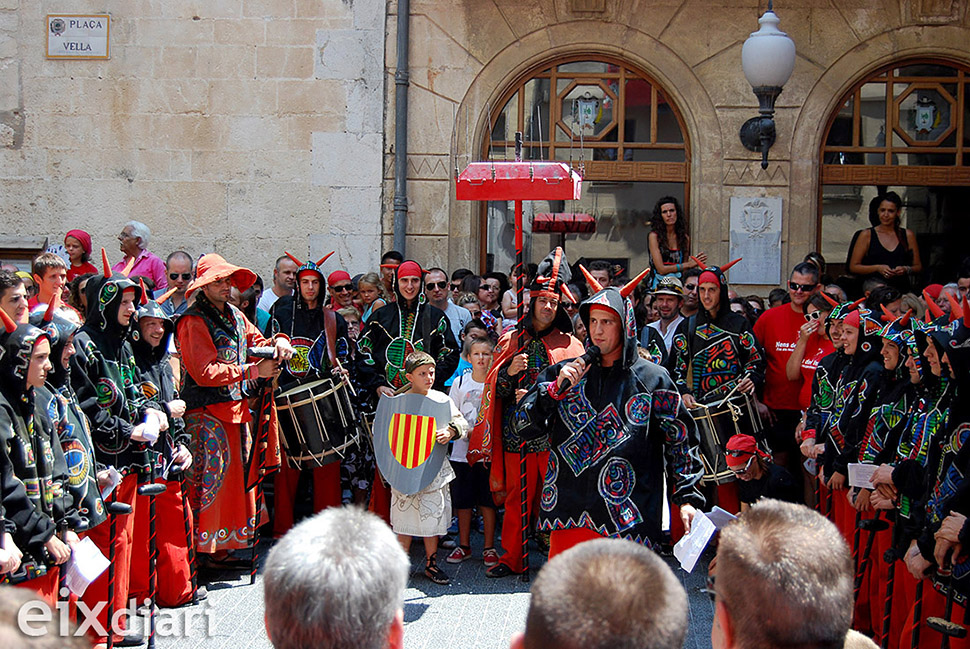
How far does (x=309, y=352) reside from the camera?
24.6 ft

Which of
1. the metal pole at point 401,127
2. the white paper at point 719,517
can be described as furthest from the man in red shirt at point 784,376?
the metal pole at point 401,127

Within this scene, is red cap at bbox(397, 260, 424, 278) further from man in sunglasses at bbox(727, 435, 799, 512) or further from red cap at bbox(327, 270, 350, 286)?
man in sunglasses at bbox(727, 435, 799, 512)

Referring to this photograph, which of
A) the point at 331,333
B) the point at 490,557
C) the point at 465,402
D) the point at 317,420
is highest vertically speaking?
the point at 331,333

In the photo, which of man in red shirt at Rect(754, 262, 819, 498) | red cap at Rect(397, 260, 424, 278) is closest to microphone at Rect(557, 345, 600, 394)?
red cap at Rect(397, 260, 424, 278)

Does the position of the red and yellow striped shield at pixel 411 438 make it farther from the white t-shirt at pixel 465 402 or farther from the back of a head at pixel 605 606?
the back of a head at pixel 605 606

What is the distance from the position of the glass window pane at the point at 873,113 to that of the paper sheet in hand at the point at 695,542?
7.59m

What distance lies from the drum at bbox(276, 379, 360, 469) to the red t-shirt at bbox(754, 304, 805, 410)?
316cm

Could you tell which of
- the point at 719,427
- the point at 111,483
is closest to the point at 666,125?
the point at 719,427

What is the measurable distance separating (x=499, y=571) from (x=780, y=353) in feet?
8.85

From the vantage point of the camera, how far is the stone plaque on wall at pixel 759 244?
10289mm

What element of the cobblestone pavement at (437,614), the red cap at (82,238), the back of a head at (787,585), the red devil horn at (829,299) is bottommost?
the cobblestone pavement at (437,614)

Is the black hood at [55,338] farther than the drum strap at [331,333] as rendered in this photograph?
No

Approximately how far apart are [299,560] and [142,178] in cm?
924

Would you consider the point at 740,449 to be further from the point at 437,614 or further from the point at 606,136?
the point at 606,136
